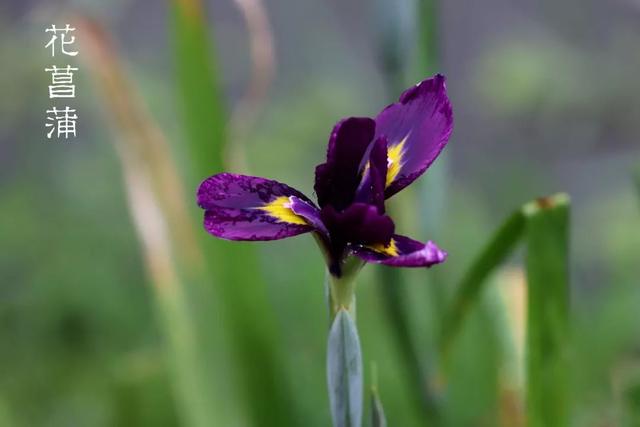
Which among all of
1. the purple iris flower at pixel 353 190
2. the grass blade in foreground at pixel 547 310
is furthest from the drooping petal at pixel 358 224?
the grass blade in foreground at pixel 547 310

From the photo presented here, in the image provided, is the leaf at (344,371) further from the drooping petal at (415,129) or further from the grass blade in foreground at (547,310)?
the grass blade in foreground at (547,310)

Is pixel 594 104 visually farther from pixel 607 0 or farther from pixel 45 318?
pixel 45 318

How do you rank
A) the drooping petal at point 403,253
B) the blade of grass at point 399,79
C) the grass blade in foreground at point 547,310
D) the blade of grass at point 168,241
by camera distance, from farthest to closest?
the blade of grass at point 168,241
the blade of grass at point 399,79
the grass blade in foreground at point 547,310
the drooping petal at point 403,253

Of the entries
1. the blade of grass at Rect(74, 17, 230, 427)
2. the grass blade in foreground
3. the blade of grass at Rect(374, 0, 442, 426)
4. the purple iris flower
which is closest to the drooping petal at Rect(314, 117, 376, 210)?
the purple iris flower

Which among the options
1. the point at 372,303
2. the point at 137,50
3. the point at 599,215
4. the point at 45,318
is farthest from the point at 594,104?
the point at 45,318

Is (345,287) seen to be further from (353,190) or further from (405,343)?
(405,343)

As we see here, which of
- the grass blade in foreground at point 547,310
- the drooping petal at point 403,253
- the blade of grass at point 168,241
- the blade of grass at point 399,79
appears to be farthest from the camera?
the blade of grass at point 168,241

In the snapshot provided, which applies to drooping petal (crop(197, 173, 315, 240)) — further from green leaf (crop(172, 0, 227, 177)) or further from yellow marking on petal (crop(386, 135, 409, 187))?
green leaf (crop(172, 0, 227, 177))

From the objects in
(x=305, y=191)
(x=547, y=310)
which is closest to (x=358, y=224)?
(x=547, y=310)
